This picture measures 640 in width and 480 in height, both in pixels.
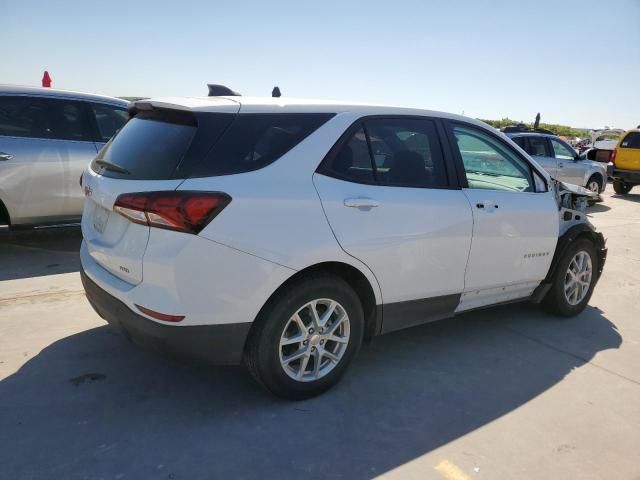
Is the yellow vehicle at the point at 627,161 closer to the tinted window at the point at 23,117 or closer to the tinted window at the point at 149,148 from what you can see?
A: the tinted window at the point at 23,117

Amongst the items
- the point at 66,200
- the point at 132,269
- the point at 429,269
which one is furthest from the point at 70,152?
the point at 429,269

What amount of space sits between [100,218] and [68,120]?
3.67 meters

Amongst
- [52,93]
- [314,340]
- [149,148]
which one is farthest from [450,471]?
[52,93]

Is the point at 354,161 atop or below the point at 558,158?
atop

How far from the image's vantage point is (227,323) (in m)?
2.79

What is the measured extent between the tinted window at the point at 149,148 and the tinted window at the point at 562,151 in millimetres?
10977

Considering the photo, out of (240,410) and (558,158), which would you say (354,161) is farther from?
(558,158)

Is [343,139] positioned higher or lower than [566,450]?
higher

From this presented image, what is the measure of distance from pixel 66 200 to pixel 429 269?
444cm

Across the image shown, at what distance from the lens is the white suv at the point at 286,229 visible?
2.70 m

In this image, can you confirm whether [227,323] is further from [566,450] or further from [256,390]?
[566,450]

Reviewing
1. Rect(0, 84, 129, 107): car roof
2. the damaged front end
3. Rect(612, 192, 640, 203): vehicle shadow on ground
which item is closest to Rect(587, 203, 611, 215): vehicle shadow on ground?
Rect(612, 192, 640, 203): vehicle shadow on ground

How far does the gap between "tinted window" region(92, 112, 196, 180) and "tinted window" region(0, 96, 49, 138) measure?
10.2ft

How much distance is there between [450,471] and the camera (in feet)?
8.77
